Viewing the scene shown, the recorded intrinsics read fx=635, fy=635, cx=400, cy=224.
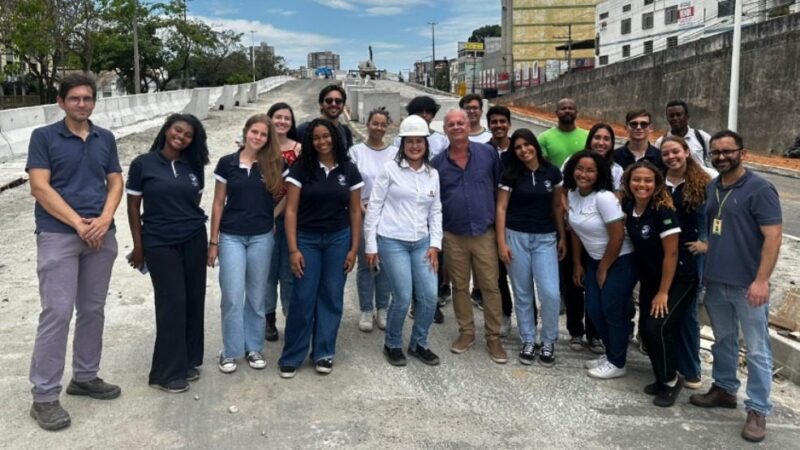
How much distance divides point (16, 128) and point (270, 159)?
1116cm

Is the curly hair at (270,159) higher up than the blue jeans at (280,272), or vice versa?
the curly hair at (270,159)

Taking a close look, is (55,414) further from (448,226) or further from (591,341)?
(591,341)

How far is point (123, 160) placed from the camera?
522 inches

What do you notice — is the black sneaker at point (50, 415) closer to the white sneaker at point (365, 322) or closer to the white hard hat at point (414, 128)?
the white sneaker at point (365, 322)

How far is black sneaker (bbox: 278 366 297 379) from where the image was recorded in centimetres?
433

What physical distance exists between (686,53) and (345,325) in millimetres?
24831

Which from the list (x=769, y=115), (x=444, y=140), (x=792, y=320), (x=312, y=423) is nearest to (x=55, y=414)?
(x=312, y=423)

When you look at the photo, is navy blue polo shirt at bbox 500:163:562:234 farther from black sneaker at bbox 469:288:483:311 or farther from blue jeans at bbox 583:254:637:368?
black sneaker at bbox 469:288:483:311

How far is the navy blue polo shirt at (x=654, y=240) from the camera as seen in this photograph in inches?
157

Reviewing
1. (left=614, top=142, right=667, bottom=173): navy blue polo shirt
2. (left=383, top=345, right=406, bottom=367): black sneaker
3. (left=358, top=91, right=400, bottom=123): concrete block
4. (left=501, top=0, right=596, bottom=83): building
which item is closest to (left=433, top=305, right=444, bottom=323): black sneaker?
(left=383, top=345, right=406, bottom=367): black sneaker

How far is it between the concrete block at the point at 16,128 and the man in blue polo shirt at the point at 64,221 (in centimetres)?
1029

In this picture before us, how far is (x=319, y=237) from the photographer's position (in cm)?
437

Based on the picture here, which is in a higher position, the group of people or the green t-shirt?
the green t-shirt

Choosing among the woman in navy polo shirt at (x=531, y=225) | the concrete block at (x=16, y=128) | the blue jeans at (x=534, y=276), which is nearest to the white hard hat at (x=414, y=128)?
the woman in navy polo shirt at (x=531, y=225)
